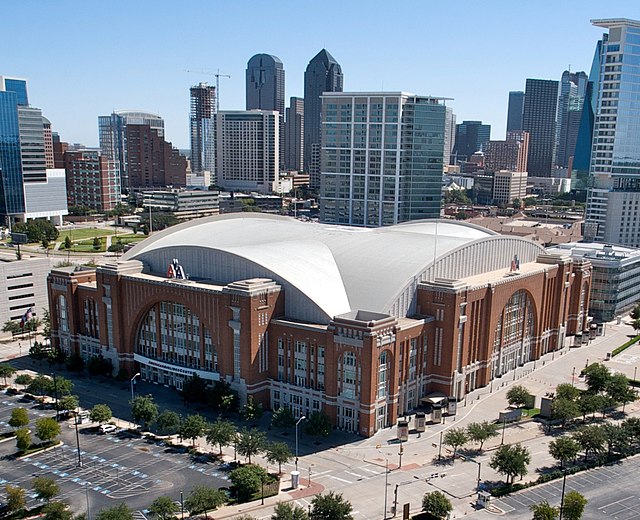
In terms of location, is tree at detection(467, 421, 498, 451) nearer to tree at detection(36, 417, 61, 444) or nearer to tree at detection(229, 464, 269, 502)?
tree at detection(229, 464, 269, 502)

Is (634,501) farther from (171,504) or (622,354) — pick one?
(622,354)

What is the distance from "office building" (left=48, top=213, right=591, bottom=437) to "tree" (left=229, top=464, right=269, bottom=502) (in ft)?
56.4

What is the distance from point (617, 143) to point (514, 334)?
318 ft

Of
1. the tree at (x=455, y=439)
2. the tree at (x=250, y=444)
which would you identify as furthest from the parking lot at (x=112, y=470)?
the tree at (x=455, y=439)

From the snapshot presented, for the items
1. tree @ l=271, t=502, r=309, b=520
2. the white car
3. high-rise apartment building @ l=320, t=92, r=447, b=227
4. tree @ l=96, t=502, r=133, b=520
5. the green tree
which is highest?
high-rise apartment building @ l=320, t=92, r=447, b=227

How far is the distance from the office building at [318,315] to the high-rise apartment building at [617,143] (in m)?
79.3

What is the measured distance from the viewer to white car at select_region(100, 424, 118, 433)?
242 ft

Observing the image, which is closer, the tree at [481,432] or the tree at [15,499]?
the tree at [15,499]

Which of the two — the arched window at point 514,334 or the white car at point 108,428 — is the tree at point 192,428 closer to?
the white car at point 108,428

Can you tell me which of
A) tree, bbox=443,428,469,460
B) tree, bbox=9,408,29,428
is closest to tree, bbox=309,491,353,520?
tree, bbox=443,428,469,460

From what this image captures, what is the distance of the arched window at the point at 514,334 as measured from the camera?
92.6m

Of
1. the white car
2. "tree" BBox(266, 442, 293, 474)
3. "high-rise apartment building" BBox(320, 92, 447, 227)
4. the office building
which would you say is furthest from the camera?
"high-rise apartment building" BBox(320, 92, 447, 227)

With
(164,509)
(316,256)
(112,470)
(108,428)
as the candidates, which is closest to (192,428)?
(112,470)

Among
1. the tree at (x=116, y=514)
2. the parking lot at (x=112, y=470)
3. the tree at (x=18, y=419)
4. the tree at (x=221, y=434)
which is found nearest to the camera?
the tree at (x=116, y=514)
